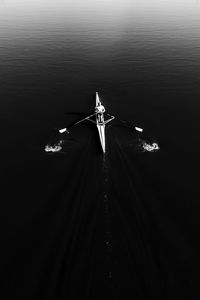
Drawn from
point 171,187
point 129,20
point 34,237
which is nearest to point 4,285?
point 34,237

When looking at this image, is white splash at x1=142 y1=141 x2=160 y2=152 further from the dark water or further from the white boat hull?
the white boat hull

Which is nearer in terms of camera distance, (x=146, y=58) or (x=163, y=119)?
(x=163, y=119)

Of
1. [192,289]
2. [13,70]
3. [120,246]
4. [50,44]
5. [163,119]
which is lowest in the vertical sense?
[192,289]

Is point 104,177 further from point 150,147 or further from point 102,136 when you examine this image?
point 150,147

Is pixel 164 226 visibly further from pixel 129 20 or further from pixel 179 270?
pixel 129 20

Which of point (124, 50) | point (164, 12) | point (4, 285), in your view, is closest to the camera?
point (4, 285)

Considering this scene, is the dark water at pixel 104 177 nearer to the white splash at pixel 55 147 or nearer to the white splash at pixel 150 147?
the white splash at pixel 150 147

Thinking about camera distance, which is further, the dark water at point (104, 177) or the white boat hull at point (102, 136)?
the white boat hull at point (102, 136)

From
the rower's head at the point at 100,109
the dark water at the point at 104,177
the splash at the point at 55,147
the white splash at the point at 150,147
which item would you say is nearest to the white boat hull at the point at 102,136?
the dark water at the point at 104,177

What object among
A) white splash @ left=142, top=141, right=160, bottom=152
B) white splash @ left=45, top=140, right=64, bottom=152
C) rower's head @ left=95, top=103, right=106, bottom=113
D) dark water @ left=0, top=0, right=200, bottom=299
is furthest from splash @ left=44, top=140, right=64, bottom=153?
white splash @ left=142, top=141, right=160, bottom=152
